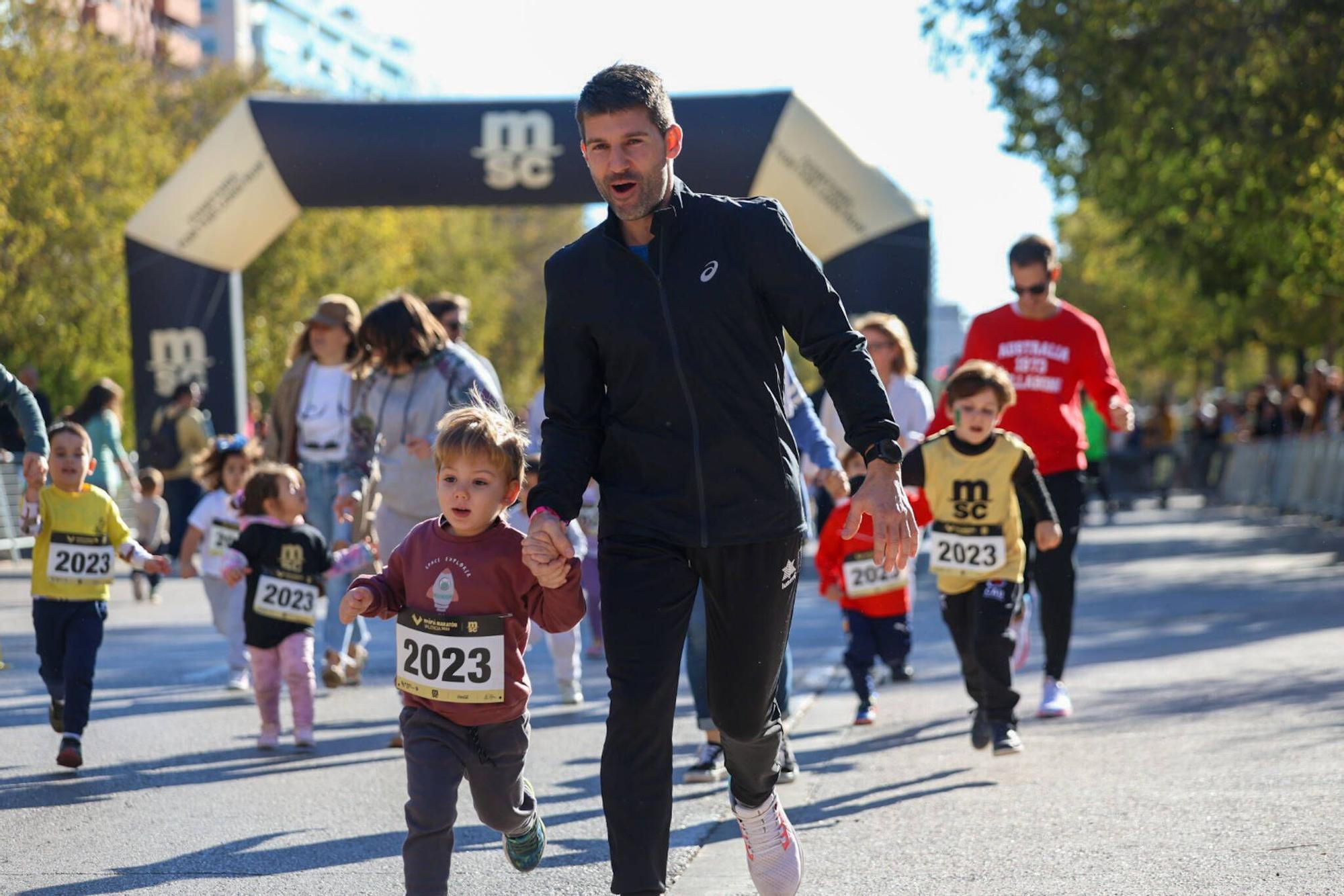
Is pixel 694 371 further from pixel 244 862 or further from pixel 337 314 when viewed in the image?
pixel 337 314

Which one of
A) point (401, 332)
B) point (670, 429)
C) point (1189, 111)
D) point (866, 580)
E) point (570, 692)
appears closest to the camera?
point (670, 429)

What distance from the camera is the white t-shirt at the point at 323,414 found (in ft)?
32.6

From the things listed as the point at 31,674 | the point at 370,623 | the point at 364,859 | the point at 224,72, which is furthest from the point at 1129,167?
the point at 224,72

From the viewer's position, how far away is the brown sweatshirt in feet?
16.1

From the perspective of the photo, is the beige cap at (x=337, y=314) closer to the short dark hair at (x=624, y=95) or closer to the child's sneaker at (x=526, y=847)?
the child's sneaker at (x=526, y=847)

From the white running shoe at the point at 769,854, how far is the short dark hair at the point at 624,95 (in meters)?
1.70

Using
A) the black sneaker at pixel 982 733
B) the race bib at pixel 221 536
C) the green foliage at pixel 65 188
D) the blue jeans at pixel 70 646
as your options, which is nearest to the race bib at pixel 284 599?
the blue jeans at pixel 70 646

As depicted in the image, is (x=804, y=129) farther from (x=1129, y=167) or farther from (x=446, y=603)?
(x=446, y=603)

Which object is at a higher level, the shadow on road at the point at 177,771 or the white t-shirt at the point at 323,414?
the white t-shirt at the point at 323,414

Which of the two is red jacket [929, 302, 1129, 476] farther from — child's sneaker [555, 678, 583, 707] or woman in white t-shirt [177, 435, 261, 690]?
woman in white t-shirt [177, 435, 261, 690]

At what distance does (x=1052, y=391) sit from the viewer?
830 cm

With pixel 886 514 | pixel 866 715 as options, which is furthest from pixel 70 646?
pixel 886 514

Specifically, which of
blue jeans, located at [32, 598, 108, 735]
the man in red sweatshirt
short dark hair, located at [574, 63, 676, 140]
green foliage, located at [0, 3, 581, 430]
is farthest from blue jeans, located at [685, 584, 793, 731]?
green foliage, located at [0, 3, 581, 430]

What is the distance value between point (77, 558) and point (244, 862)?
2.11 m
